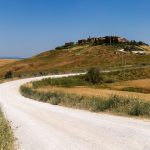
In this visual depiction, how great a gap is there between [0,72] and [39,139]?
11102cm

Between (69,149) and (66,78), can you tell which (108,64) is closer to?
(66,78)

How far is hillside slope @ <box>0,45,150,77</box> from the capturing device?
112m

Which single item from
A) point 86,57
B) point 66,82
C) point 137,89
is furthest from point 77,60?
point 137,89

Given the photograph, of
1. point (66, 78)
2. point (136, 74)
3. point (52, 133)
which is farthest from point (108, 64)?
point (52, 133)

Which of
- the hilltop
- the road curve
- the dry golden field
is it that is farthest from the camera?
the hilltop

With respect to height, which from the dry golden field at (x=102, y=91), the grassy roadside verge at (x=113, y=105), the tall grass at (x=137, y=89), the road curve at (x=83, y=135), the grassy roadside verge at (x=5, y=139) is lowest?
the tall grass at (x=137, y=89)

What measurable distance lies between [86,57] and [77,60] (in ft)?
9.43

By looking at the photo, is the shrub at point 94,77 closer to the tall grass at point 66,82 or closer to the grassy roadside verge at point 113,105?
the tall grass at point 66,82

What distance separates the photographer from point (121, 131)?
1578 centimetres

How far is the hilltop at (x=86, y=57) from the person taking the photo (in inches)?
4422

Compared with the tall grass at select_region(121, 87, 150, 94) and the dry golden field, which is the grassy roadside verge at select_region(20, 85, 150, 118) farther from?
the tall grass at select_region(121, 87, 150, 94)

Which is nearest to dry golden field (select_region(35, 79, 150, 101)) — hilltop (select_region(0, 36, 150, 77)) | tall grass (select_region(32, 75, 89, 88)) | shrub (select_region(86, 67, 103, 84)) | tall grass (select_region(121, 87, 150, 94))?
tall grass (select_region(121, 87, 150, 94))

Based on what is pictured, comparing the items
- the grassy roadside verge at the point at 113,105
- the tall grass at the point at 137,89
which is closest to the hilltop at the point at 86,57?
the tall grass at the point at 137,89

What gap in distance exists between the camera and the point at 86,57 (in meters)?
125
